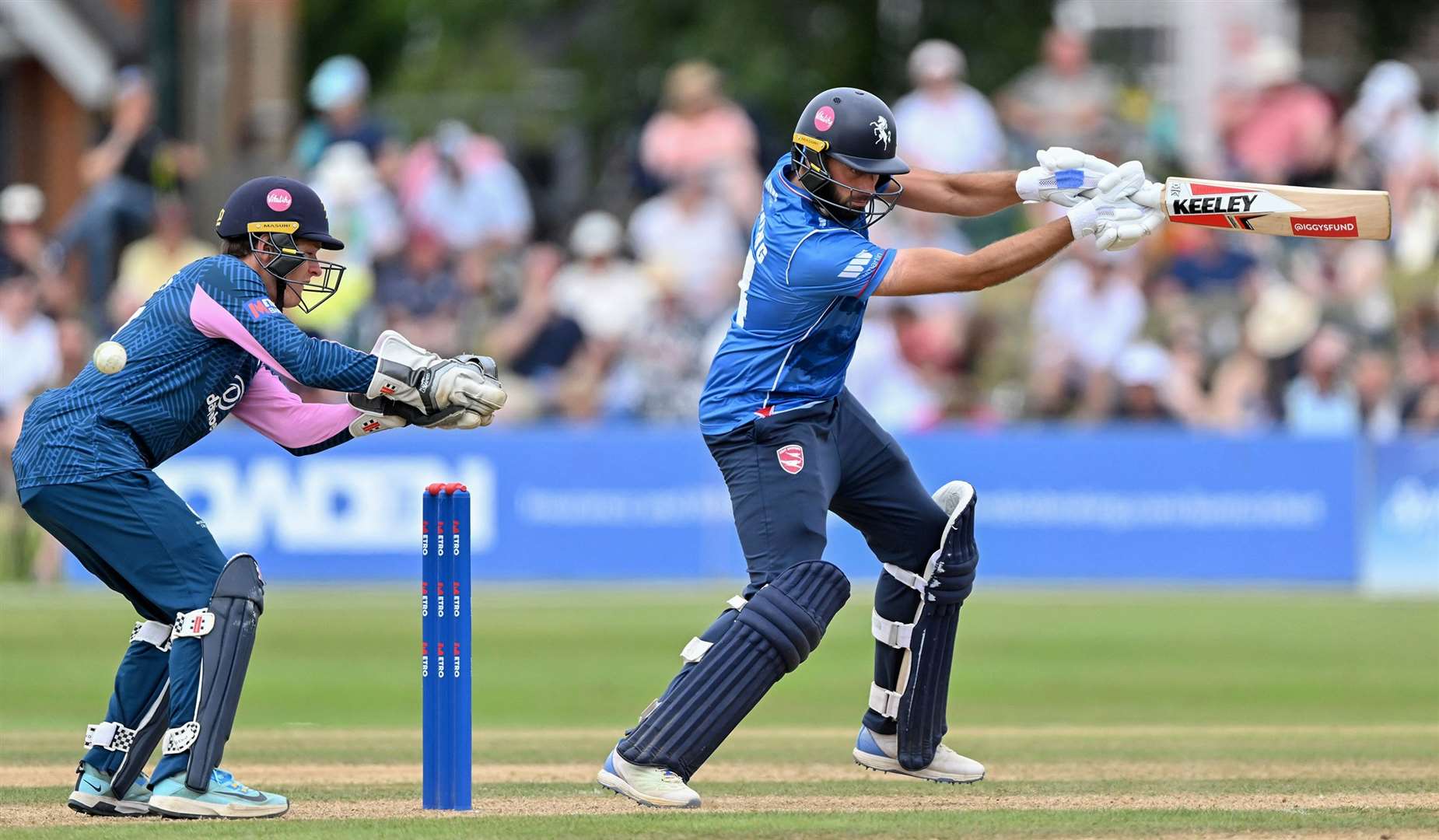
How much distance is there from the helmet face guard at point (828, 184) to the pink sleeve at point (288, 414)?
65.5 inches

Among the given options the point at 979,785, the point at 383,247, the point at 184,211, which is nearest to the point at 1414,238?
the point at 383,247

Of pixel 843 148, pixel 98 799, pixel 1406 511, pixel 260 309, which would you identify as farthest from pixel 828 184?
pixel 1406 511

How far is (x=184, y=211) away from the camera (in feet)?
56.4

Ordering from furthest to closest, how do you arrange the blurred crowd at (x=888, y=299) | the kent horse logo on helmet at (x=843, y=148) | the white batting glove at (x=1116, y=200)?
the blurred crowd at (x=888, y=299) < the kent horse logo on helmet at (x=843, y=148) < the white batting glove at (x=1116, y=200)

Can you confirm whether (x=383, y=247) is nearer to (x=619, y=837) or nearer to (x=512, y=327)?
(x=512, y=327)

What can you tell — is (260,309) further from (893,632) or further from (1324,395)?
(1324,395)

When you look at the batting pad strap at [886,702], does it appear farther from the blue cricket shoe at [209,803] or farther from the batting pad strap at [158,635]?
the batting pad strap at [158,635]

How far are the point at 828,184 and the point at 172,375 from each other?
2.19m

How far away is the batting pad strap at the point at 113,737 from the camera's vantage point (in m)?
6.78

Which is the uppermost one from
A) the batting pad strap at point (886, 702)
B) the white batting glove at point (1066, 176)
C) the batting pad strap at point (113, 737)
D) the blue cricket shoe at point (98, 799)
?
the white batting glove at point (1066, 176)

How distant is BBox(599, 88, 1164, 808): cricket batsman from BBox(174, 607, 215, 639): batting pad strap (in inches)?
52.0

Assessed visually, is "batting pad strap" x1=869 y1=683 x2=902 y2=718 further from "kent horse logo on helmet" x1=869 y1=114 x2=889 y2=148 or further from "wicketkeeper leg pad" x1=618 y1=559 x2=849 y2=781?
Result: "kent horse logo on helmet" x1=869 y1=114 x2=889 y2=148

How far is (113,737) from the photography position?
6.79 metres

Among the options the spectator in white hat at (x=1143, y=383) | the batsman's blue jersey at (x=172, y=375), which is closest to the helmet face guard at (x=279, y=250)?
the batsman's blue jersey at (x=172, y=375)
